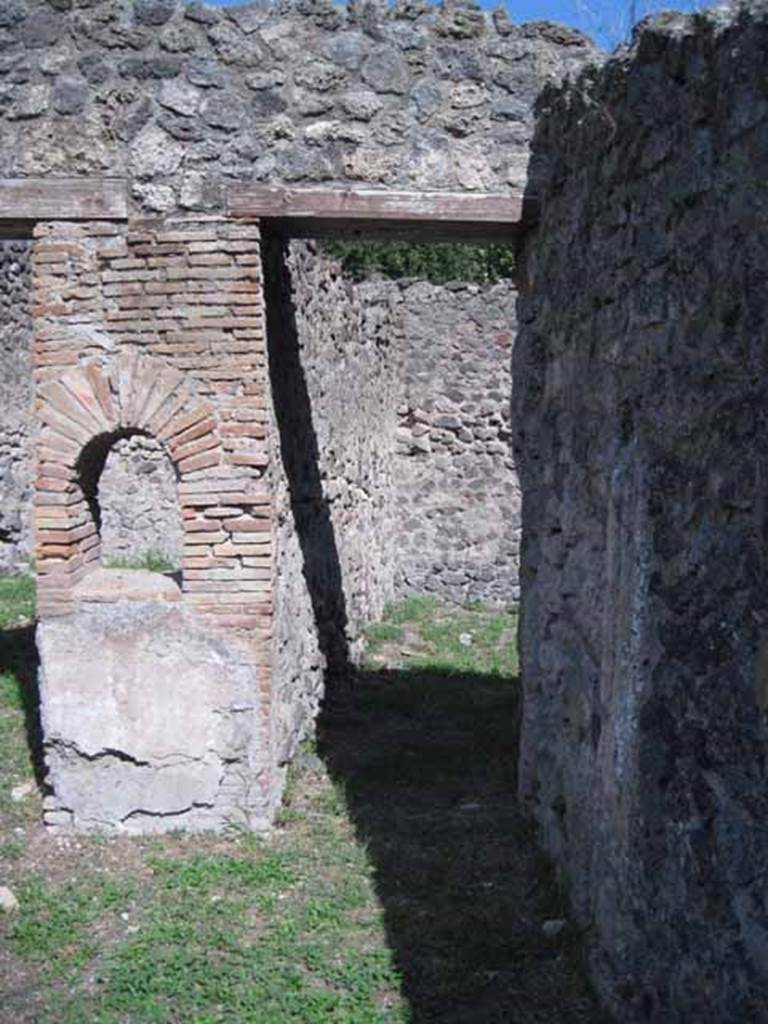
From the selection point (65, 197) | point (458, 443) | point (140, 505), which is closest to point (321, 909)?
point (65, 197)

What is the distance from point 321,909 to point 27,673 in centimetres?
384

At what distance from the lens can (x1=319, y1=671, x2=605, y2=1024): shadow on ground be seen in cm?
410

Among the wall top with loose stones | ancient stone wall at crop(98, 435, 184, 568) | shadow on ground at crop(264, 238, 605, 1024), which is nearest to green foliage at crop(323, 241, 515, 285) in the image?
ancient stone wall at crop(98, 435, 184, 568)

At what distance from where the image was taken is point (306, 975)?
427 centimetres

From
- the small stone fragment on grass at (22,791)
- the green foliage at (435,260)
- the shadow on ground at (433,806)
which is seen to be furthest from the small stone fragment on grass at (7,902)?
the green foliage at (435,260)

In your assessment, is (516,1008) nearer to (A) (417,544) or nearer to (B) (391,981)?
(B) (391,981)

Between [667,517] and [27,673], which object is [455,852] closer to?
[667,517]

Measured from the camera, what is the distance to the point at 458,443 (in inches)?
438

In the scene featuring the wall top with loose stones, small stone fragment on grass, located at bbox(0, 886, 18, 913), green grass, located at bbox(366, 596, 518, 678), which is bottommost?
green grass, located at bbox(366, 596, 518, 678)

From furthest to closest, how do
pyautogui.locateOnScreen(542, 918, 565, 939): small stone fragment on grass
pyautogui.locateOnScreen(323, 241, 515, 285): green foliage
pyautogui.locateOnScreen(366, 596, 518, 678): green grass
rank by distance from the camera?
pyautogui.locateOnScreen(323, 241, 515, 285): green foliage < pyautogui.locateOnScreen(366, 596, 518, 678): green grass < pyautogui.locateOnScreen(542, 918, 565, 939): small stone fragment on grass

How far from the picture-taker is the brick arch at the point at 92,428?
5398 millimetres

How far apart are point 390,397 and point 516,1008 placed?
24.6 feet

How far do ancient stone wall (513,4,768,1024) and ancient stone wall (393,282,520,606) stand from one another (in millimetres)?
6123

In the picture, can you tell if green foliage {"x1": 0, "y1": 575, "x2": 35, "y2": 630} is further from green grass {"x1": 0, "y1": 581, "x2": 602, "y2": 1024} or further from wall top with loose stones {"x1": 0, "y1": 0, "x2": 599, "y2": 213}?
wall top with loose stones {"x1": 0, "y1": 0, "x2": 599, "y2": 213}
